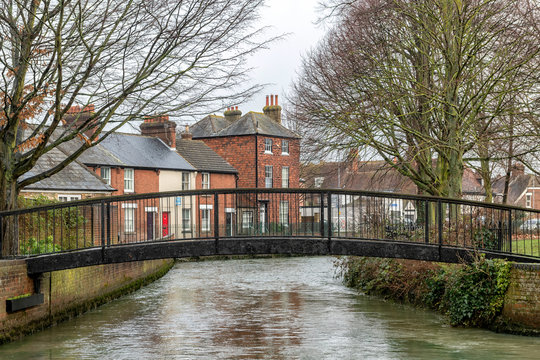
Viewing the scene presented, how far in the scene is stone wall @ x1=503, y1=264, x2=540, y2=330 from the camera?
1212 centimetres

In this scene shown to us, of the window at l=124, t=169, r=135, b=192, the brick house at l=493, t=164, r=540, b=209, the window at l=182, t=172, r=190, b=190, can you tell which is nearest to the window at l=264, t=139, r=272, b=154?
the window at l=182, t=172, r=190, b=190

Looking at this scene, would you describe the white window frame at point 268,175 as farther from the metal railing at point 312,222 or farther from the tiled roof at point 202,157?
the metal railing at point 312,222

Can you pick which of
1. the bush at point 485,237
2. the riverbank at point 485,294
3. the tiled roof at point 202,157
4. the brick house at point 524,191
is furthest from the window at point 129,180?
the brick house at point 524,191

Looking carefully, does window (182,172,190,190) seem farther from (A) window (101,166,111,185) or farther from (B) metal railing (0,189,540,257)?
(B) metal railing (0,189,540,257)

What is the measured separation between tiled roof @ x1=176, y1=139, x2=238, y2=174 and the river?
59.8ft

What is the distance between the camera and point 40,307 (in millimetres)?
13734

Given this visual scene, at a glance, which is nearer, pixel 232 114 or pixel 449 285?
pixel 449 285

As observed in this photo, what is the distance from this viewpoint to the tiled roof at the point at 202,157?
40188 millimetres

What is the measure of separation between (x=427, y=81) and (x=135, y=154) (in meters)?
20.6

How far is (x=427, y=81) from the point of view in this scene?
18031 millimetres

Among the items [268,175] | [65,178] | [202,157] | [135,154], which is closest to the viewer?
[65,178]

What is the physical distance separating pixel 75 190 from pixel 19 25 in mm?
13667

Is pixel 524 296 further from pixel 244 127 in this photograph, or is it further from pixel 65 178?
pixel 244 127

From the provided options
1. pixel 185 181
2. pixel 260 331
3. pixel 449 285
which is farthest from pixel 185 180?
pixel 449 285
